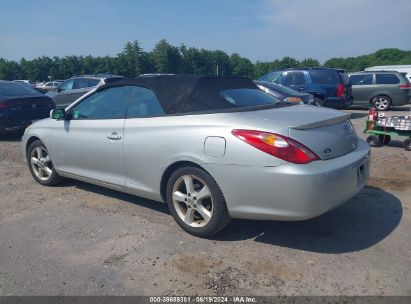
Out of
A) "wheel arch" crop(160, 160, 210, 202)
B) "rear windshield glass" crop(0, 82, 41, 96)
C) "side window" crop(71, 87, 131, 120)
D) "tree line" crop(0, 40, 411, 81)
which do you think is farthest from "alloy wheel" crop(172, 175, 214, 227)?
"tree line" crop(0, 40, 411, 81)

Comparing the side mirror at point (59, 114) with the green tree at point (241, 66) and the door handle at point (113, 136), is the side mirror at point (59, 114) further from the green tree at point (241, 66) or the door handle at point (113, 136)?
the green tree at point (241, 66)

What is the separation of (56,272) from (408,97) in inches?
605

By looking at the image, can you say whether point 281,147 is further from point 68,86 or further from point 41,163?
point 68,86

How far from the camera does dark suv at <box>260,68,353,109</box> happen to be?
41.3ft

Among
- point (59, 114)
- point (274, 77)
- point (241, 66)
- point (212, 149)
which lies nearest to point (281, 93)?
point (274, 77)

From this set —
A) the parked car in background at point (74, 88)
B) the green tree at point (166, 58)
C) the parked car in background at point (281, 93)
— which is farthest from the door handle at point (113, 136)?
the green tree at point (166, 58)

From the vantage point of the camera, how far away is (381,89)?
1542 centimetres

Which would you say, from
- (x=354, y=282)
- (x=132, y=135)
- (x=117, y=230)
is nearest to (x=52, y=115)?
(x=132, y=135)

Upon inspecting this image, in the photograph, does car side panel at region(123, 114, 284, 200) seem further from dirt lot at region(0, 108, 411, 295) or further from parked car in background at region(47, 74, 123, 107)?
parked car in background at region(47, 74, 123, 107)

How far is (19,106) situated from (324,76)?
935 centimetres

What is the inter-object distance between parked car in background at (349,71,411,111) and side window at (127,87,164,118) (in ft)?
44.3

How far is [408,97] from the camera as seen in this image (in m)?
15.1

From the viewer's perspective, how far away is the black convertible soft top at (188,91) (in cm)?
382

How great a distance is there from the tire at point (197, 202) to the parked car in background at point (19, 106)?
6.80 metres
